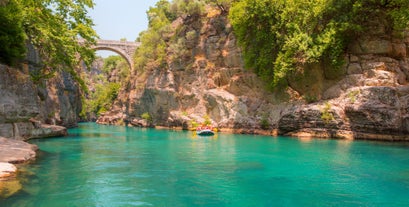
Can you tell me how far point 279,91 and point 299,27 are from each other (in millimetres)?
7406

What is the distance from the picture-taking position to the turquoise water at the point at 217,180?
30.1 ft

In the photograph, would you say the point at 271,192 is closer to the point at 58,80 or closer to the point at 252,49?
the point at 252,49

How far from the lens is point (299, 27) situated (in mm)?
31125

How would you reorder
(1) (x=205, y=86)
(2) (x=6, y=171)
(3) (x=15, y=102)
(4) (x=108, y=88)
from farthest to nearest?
(4) (x=108, y=88)
(1) (x=205, y=86)
(3) (x=15, y=102)
(2) (x=6, y=171)

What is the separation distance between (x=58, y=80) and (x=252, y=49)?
25617 millimetres

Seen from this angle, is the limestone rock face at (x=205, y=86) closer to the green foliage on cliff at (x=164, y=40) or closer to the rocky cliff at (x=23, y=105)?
the green foliage on cliff at (x=164, y=40)

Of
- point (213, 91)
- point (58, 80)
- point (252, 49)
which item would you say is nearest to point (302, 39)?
point (252, 49)

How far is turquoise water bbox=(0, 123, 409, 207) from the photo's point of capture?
919cm

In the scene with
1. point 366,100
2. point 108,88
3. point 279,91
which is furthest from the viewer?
point 108,88

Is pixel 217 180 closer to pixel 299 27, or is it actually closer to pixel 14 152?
pixel 14 152

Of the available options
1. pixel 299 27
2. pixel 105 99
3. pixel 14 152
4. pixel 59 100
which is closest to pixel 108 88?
pixel 105 99

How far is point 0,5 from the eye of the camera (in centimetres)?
2120

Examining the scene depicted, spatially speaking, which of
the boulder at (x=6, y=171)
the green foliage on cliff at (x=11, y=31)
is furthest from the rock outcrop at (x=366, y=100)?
the boulder at (x=6, y=171)

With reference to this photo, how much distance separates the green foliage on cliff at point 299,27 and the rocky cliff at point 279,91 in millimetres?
1502
